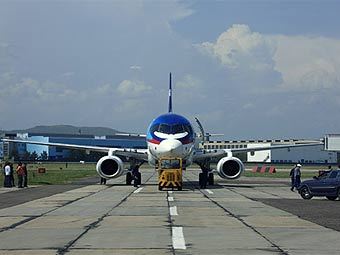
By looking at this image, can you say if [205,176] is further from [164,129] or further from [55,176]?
[55,176]

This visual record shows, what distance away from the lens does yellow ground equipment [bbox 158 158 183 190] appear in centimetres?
3897

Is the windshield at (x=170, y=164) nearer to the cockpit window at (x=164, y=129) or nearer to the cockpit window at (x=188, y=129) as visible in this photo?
the cockpit window at (x=164, y=129)

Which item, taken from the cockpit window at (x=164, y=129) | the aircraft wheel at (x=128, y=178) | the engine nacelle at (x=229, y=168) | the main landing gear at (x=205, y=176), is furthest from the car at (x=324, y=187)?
the aircraft wheel at (x=128, y=178)

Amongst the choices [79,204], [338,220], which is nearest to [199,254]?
[338,220]

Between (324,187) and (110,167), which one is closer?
(324,187)

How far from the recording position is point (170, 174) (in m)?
39.1

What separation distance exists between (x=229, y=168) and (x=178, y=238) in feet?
92.2

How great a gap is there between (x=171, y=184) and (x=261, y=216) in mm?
17192

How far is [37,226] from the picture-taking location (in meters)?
18.9

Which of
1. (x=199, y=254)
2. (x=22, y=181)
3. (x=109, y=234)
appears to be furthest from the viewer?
(x=22, y=181)

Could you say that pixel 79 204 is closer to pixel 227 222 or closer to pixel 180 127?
pixel 227 222

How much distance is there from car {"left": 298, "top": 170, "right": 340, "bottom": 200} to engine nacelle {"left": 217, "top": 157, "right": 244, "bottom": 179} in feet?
33.8

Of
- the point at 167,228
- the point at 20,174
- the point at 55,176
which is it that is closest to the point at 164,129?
the point at 20,174

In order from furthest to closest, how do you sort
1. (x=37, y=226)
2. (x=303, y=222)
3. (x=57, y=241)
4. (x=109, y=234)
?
1. (x=303, y=222)
2. (x=37, y=226)
3. (x=109, y=234)
4. (x=57, y=241)
